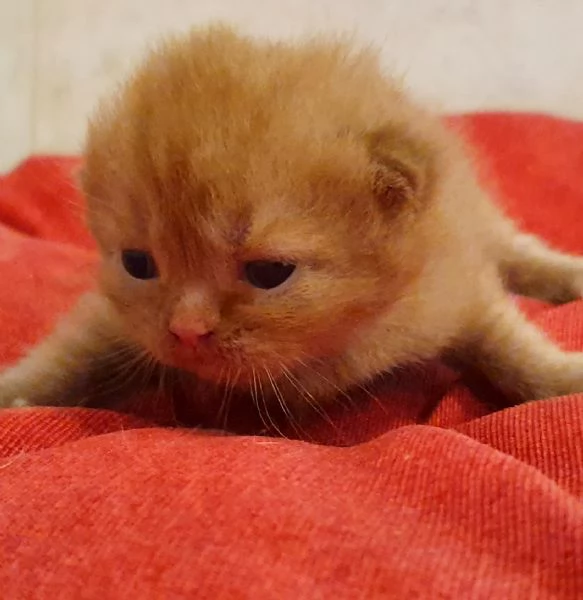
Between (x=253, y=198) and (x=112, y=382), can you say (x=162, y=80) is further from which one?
(x=112, y=382)

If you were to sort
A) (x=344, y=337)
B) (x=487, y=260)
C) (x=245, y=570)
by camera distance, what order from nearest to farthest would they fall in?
(x=245, y=570) < (x=344, y=337) < (x=487, y=260)

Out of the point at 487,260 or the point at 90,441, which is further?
the point at 487,260

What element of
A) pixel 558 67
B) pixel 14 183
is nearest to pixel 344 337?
pixel 14 183

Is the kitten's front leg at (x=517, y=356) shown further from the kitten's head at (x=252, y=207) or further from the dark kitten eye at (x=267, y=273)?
the dark kitten eye at (x=267, y=273)

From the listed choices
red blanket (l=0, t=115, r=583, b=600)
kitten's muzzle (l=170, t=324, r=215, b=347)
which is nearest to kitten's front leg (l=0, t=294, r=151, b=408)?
red blanket (l=0, t=115, r=583, b=600)

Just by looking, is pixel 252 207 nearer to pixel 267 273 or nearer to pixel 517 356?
pixel 267 273

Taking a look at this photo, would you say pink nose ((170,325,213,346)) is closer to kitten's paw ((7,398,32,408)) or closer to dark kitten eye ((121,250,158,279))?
dark kitten eye ((121,250,158,279))

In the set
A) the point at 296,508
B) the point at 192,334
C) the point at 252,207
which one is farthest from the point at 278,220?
the point at 296,508
